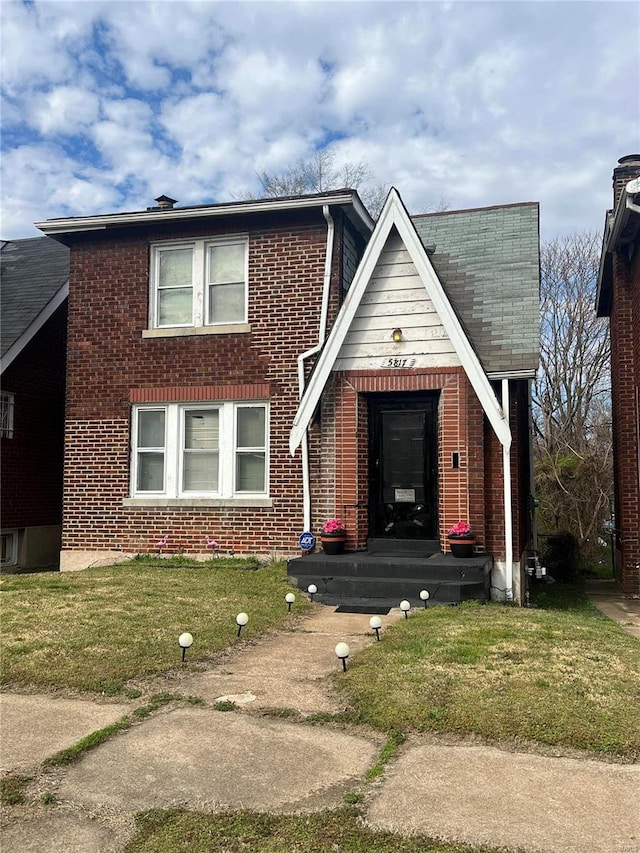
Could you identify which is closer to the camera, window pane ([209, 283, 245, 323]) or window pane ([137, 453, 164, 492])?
window pane ([209, 283, 245, 323])

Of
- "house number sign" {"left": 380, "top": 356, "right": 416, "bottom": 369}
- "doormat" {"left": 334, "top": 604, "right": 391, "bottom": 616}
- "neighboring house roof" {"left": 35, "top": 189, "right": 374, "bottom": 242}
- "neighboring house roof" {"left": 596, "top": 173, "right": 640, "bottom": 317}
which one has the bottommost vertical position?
"doormat" {"left": 334, "top": 604, "right": 391, "bottom": 616}

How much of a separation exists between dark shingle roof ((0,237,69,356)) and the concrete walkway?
10.7 m

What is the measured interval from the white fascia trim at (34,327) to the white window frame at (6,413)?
2.70 ft

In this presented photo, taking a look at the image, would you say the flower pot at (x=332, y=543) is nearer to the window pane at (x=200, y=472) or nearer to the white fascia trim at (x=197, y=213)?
the window pane at (x=200, y=472)

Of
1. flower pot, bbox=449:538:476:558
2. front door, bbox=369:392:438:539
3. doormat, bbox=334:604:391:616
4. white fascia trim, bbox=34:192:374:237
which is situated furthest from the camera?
white fascia trim, bbox=34:192:374:237

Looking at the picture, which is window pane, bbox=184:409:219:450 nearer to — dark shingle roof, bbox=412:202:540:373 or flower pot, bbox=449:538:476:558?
dark shingle roof, bbox=412:202:540:373

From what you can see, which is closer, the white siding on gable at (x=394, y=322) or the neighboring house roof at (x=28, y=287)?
the white siding on gable at (x=394, y=322)

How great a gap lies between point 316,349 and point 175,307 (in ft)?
9.13

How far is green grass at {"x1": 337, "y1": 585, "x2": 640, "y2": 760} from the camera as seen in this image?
450 centimetres

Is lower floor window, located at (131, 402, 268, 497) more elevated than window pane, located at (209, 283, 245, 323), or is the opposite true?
window pane, located at (209, 283, 245, 323)

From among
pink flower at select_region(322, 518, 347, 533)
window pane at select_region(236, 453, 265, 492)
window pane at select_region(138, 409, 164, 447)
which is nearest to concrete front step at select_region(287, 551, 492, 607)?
pink flower at select_region(322, 518, 347, 533)

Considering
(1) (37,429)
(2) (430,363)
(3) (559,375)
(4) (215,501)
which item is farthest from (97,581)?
(3) (559,375)

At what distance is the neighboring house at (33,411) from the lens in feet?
47.4

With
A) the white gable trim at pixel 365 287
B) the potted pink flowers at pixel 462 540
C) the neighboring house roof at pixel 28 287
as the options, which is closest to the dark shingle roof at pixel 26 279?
the neighboring house roof at pixel 28 287
